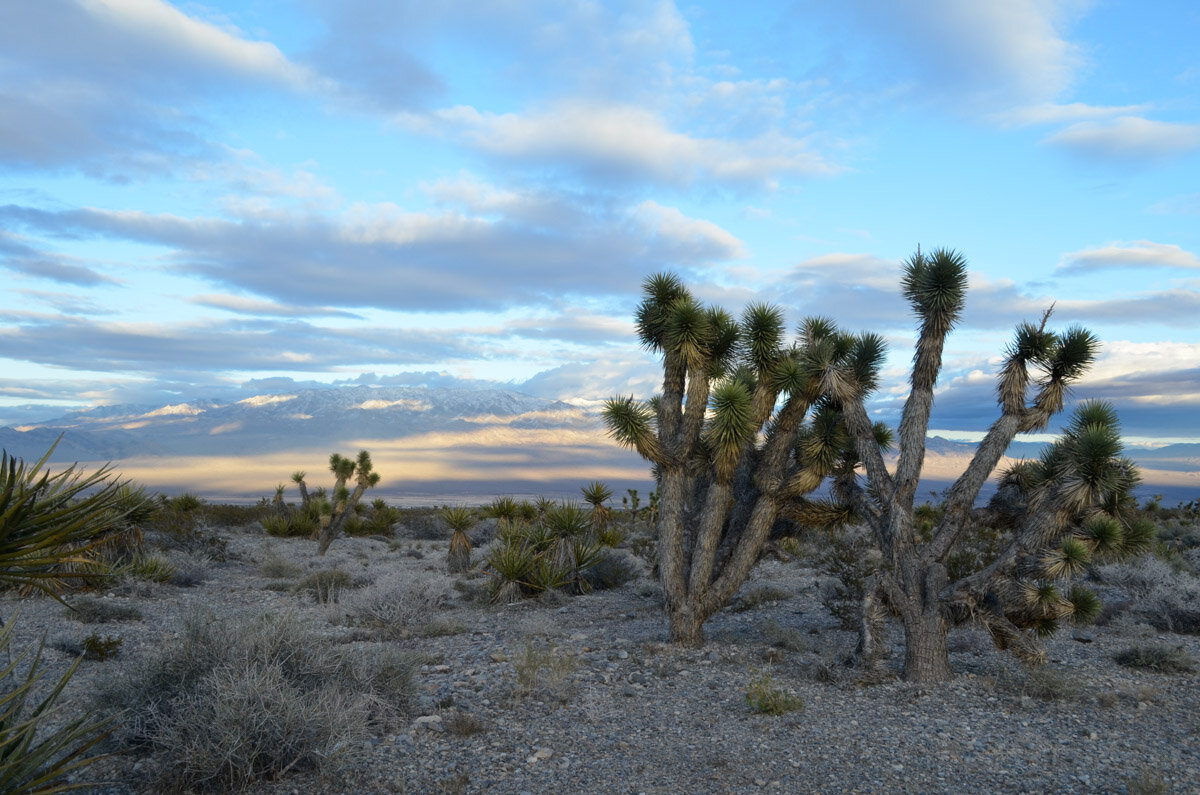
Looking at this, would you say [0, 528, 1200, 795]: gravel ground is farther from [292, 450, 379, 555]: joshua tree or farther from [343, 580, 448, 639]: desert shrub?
[292, 450, 379, 555]: joshua tree

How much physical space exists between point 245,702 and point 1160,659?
34.9 feet

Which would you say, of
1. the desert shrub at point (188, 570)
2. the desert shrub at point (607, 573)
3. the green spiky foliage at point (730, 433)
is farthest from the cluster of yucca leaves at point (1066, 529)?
the desert shrub at point (188, 570)

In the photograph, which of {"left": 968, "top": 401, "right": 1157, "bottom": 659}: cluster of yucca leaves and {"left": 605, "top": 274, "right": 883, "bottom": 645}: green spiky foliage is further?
{"left": 605, "top": 274, "right": 883, "bottom": 645}: green spiky foliage

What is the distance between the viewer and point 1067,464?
854 cm

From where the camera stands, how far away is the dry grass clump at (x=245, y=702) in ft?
17.8

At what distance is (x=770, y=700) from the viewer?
777cm

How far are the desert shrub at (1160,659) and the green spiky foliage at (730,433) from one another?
428cm

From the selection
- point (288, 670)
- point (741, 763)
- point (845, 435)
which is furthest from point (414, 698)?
point (845, 435)

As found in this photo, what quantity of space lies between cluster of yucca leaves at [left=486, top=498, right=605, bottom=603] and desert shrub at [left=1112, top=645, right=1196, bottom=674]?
9992 mm

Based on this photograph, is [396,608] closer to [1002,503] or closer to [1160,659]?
[1002,503]

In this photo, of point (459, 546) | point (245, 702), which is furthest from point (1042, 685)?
point (459, 546)

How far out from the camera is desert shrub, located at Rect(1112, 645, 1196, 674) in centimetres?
916

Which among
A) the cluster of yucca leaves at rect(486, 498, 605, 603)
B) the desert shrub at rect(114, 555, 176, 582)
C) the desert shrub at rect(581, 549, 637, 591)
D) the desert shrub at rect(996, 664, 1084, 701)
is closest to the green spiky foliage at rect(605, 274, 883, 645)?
the desert shrub at rect(996, 664, 1084, 701)

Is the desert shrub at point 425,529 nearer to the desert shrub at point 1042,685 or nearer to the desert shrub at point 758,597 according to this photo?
the desert shrub at point 758,597
